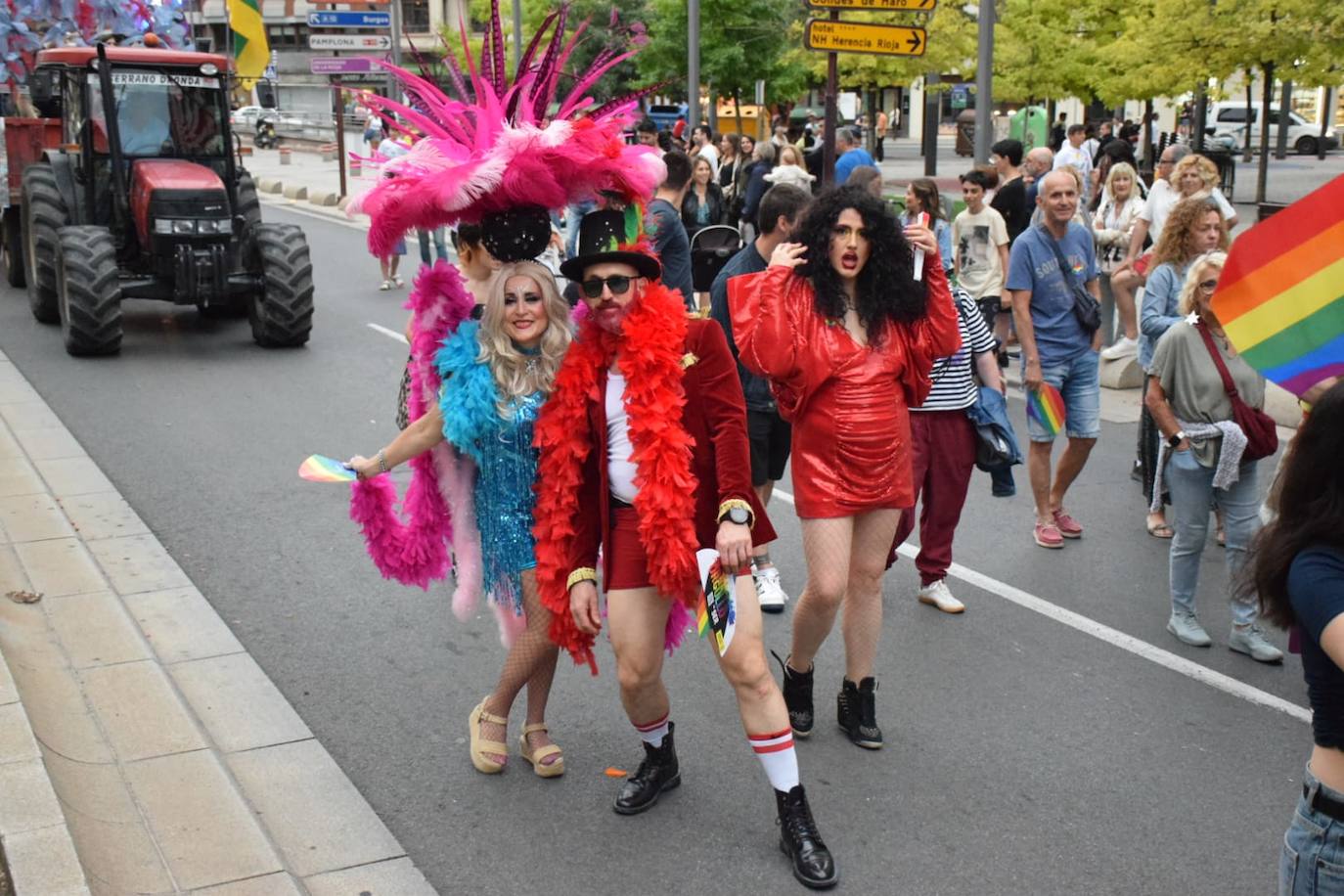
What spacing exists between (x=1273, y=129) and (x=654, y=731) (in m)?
48.1

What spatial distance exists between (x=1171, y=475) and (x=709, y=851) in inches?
110

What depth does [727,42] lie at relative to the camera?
3828 centimetres

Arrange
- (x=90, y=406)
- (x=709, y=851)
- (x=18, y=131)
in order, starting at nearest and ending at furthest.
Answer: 1. (x=709, y=851)
2. (x=90, y=406)
3. (x=18, y=131)

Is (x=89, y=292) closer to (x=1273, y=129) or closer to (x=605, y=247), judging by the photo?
(x=605, y=247)

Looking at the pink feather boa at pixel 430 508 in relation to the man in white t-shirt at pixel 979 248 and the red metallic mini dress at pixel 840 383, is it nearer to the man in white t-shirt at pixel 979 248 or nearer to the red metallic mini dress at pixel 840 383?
the red metallic mini dress at pixel 840 383

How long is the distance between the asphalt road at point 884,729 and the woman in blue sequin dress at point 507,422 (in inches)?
22.8

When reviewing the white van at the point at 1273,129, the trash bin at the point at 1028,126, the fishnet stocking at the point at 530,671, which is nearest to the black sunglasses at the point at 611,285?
the fishnet stocking at the point at 530,671

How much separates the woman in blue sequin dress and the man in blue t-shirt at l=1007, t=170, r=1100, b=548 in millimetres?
3395

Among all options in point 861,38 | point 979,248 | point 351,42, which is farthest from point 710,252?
point 351,42

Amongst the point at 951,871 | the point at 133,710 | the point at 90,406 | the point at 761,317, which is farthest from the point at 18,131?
the point at 951,871

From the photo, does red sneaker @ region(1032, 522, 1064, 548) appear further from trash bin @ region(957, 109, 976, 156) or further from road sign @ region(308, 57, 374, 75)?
trash bin @ region(957, 109, 976, 156)

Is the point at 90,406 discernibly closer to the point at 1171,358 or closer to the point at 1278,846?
the point at 1171,358

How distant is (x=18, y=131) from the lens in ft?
52.3

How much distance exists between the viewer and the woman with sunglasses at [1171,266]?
6.50 m
